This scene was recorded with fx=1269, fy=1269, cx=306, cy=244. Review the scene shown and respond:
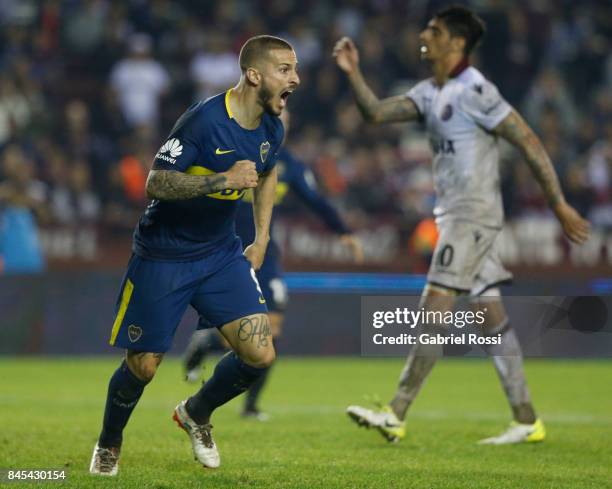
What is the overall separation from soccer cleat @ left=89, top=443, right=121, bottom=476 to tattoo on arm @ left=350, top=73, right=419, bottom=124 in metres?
3.10

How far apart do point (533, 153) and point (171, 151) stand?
287 centimetres

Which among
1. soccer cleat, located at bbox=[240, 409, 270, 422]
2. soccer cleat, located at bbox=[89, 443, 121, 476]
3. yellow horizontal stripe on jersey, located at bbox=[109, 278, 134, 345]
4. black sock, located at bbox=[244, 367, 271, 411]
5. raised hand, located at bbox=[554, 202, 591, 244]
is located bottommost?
soccer cleat, located at bbox=[240, 409, 270, 422]

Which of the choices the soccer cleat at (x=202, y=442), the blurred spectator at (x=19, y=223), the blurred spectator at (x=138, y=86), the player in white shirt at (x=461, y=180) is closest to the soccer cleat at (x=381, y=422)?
the player in white shirt at (x=461, y=180)

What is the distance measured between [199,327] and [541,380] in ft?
23.8

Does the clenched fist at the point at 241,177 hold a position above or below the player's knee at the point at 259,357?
above

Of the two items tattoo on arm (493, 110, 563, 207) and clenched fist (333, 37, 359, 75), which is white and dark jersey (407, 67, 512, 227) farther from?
clenched fist (333, 37, 359, 75)

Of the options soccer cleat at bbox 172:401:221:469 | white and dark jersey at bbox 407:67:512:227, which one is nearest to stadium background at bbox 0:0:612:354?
white and dark jersey at bbox 407:67:512:227

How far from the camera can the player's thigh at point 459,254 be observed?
8.59 m

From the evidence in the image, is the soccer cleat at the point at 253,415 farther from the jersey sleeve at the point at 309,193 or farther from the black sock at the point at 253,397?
the jersey sleeve at the point at 309,193

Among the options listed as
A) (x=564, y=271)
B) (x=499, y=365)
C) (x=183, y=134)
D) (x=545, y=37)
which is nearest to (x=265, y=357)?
(x=183, y=134)

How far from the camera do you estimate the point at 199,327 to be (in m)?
7.31

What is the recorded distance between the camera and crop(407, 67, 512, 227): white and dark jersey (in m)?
8.61

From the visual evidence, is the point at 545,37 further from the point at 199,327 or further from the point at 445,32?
the point at 199,327

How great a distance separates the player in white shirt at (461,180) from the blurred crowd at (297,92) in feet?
26.9
